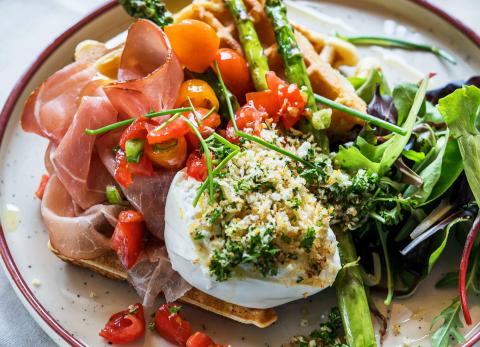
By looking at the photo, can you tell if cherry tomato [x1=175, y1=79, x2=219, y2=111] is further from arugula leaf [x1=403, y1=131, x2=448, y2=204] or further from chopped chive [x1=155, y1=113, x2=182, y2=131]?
arugula leaf [x1=403, y1=131, x2=448, y2=204]

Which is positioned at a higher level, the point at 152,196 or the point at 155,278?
the point at 152,196

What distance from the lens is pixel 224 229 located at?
2998mm

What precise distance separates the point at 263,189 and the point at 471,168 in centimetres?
123

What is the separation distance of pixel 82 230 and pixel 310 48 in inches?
75.3

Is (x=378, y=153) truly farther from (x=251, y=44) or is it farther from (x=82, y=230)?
(x=82, y=230)

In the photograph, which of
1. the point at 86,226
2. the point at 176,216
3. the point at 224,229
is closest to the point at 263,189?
the point at 224,229

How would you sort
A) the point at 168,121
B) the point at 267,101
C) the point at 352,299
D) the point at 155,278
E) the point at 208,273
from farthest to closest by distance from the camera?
the point at 267,101
the point at 155,278
the point at 352,299
the point at 168,121
the point at 208,273

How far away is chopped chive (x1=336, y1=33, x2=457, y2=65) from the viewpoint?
14.8 feet

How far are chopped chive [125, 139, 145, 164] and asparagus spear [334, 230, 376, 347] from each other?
1.19m

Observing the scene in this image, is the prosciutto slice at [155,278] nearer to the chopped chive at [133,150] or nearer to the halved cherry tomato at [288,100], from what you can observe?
the chopped chive at [133,150]

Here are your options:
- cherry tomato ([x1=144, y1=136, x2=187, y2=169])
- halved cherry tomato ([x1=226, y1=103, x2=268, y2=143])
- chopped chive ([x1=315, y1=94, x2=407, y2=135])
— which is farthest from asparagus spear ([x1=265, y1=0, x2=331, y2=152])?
cherry tomato ([x1=144, y1=136, x2=187, y2=169])

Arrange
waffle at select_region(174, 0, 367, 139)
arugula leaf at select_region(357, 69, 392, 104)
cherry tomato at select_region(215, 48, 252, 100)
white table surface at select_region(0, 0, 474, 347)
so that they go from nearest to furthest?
cherry tomato at select_region(215, 48, 252, 100)
waffle at select_region(174, 0, 367, 139)
arugula leaf at select_region(357, 69, 392, 104)
white table surface at select_region(0, 0, 474, 347)

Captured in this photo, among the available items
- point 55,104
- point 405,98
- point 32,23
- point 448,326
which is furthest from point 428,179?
point 32,23

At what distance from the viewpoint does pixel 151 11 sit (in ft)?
12.9
